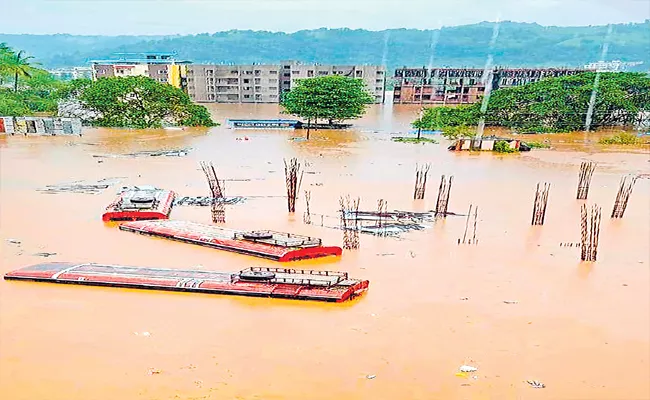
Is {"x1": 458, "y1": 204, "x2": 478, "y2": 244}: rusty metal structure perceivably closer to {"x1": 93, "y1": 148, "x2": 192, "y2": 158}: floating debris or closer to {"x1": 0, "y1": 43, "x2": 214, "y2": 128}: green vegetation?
{"x1": 93, "y1": 148, "x2": 192, "y2": 158}: floating debris

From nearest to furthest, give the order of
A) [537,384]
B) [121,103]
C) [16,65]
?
1. [537,384]
2. [121,103]
3. [16,65]

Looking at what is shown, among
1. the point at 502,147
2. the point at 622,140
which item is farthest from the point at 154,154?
the point at 622,140

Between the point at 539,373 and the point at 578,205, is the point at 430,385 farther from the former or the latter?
the point at 578,205

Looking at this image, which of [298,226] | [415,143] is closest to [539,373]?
[298,226]

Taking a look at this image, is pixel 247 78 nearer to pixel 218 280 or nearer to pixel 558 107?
pixel 558 107

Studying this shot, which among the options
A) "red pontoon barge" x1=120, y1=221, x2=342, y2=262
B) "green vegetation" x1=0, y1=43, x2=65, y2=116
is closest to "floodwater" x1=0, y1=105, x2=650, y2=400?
"red pontoon barge" x1=120, y1=221, x2=342, y2=262

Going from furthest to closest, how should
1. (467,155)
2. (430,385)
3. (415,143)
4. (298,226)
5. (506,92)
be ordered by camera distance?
(506,92) < (415,143) < (467,155) < (298,226) < (430,385)
